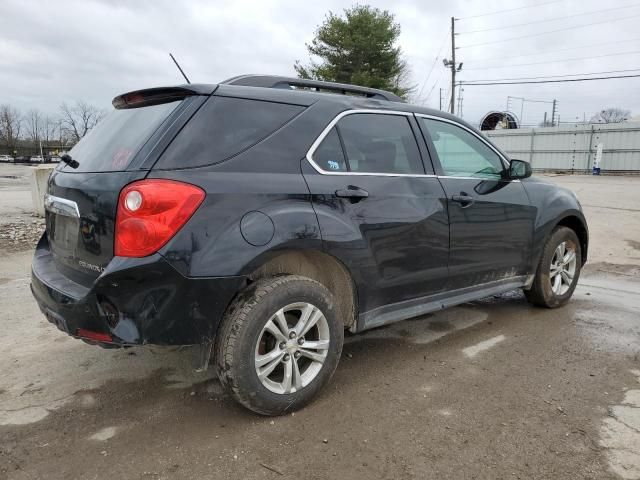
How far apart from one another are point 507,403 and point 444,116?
2.11 meters

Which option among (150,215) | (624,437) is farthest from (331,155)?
(624,437)

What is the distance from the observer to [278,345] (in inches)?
109

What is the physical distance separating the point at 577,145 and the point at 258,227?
32.3 meters

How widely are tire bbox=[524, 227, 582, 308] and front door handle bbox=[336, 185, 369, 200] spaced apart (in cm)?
227

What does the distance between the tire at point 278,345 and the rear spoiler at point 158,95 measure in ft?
3.54

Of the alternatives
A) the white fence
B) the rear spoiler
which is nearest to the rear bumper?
the rear spoiler

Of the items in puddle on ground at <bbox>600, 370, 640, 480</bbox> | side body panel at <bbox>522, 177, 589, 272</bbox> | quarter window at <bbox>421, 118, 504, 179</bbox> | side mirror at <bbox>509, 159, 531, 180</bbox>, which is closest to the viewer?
puddle on ground at <bbox>600, 370, 640, 480</bbox>

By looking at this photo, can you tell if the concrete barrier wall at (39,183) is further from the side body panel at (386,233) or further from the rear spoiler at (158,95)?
the side body panel at (386,233)

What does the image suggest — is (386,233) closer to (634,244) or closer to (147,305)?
(147,305)

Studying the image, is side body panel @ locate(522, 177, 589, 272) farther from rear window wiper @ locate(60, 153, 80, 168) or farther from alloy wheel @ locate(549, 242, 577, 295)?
rear window wiper @ locate(60, 153, 80, 168)

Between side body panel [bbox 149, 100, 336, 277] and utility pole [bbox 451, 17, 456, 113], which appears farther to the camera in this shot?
utility pole [bbox 451, 17, 456, 113]

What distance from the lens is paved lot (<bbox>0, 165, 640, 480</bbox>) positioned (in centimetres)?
242

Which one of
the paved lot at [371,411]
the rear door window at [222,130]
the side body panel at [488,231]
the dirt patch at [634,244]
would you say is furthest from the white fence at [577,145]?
the rear door window at [222,130]

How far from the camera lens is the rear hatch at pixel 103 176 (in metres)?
2.55
